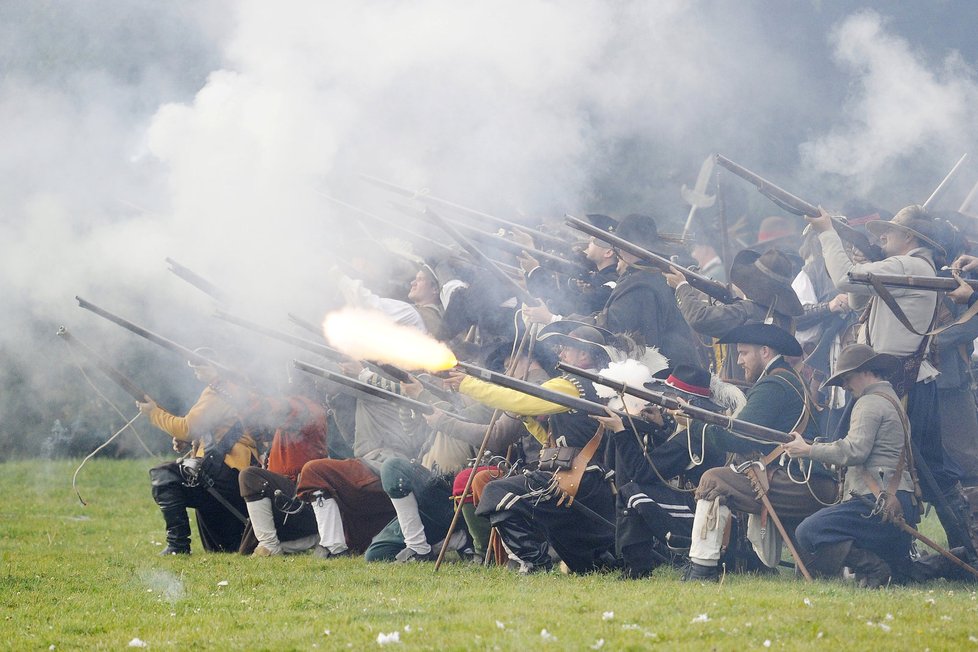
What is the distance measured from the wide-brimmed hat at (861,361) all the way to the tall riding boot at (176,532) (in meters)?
5.79

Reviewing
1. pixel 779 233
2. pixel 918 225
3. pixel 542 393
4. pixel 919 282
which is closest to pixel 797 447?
pixel 919 282

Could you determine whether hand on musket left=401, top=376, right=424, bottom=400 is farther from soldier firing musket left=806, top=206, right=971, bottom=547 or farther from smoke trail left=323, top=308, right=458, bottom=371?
soldier firing musket left=806, top=206, right=971, bottom=547

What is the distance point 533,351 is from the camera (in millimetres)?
10086

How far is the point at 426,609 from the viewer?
8.02 meters

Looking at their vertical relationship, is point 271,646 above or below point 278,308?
below

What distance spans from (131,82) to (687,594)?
25.0 ft

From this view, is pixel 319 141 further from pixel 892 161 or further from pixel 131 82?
pixel 892 161

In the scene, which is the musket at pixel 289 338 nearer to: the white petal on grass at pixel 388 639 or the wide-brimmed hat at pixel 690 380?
the wide-brimmed hat at pixel 690 380

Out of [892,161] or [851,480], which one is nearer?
[851,480]

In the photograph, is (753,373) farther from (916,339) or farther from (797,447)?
(916,339)

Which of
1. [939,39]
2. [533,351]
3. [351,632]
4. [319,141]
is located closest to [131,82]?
[319,141]

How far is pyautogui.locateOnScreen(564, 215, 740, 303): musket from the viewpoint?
399 inches

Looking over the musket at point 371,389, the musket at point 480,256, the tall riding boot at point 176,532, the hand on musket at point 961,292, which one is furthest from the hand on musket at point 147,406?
the hand on musket at point 961,292

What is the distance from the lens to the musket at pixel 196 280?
11.9m
